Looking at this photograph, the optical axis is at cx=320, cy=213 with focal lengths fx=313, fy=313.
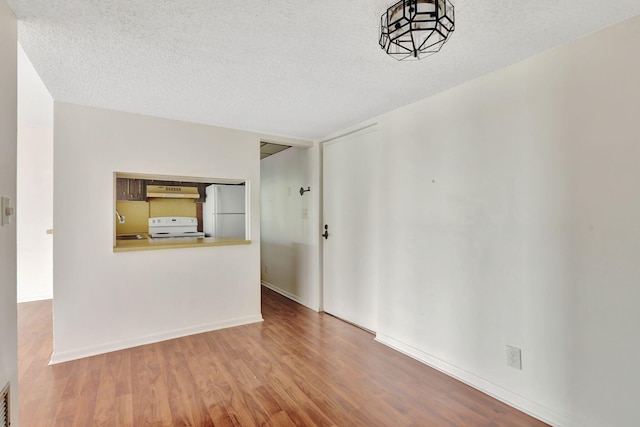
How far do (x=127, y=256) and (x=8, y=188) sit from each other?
1.60 meters

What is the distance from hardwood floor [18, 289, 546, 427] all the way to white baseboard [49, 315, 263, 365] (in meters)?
0.08

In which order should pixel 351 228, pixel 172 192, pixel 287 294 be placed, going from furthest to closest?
pixel 287 294 → pixel 172 192 → pixel 351 228

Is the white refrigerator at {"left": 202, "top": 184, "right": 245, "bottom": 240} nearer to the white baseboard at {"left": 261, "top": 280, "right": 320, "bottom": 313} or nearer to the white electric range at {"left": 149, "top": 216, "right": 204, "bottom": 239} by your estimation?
the white electric range at {"left": 149, "top": 216, "right": 204, "bottom": 239}

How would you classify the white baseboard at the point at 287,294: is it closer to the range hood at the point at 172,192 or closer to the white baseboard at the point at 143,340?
the white baseboard at the point at 143,340

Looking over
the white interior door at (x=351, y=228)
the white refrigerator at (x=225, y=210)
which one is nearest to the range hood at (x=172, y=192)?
the white refrigerator at (x=225, y=210)

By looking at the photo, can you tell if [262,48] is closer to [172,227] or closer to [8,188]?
[8,188]

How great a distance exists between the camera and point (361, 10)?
1.49 metres

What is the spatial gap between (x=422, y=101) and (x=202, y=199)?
369cm

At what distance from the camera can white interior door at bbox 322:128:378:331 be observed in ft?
11.2

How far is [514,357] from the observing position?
2047 mm

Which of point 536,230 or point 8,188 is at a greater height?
point 8,188

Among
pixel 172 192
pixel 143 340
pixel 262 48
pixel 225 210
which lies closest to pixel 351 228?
pixel 225 210

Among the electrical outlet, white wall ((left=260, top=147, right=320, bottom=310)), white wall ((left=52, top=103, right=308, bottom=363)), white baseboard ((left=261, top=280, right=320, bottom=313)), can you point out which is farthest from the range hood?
the electrical outlet

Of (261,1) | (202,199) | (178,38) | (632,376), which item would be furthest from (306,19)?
(202,199)
